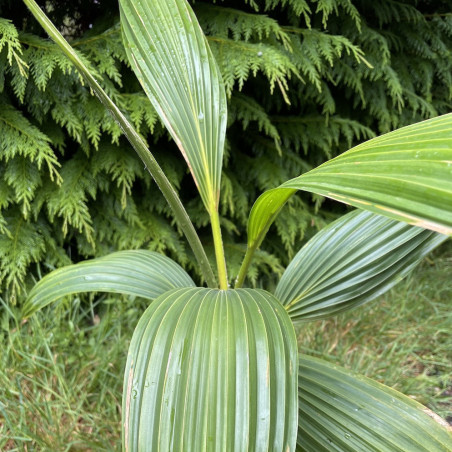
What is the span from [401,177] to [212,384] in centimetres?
36

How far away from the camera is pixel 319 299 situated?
958 mm

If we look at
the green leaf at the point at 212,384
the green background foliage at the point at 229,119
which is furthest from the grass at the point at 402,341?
the green leaf at the point at 212,384

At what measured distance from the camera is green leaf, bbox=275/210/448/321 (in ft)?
2.78

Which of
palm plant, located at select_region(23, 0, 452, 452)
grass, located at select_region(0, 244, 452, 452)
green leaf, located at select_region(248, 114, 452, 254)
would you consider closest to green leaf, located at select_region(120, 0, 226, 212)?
palm plant, located at select_region(23, 0, 452, 452)

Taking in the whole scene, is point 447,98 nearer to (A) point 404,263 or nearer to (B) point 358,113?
(B) point 358,113

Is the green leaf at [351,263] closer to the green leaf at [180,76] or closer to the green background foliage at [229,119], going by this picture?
the green leaf at [180,76]

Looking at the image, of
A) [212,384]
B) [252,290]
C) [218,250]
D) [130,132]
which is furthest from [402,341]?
[130,132]

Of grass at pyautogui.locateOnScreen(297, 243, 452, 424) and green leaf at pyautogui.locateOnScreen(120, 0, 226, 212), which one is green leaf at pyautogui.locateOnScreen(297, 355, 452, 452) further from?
grass at pyautogui.locateOnScreen(297, 243, 452, 424)

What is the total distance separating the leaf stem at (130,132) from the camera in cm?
60

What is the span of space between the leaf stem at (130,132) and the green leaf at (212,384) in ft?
0.79

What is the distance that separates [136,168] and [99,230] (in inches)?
11.6

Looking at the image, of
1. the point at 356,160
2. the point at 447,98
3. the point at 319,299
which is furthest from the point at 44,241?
the point at 447,98

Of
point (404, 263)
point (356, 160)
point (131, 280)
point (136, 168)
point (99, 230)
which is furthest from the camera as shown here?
point (99, 230)

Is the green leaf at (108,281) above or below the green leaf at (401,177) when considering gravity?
below
